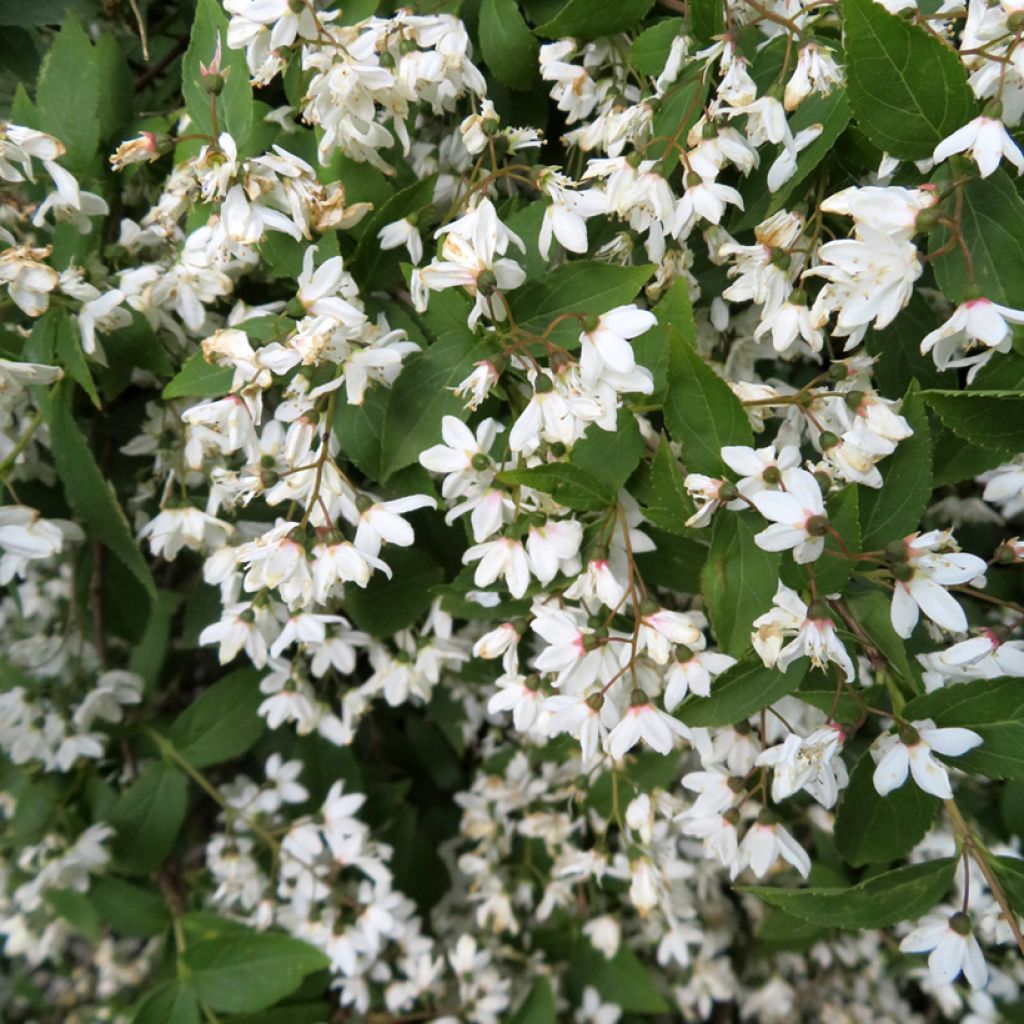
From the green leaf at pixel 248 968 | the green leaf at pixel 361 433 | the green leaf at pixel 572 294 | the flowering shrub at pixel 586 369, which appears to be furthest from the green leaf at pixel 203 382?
the green leaf at pixel 248 968

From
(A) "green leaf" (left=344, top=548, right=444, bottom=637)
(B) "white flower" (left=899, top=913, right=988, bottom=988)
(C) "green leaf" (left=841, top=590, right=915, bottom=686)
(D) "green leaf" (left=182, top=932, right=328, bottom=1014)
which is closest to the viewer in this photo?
(C) "green leaf" (left=841, top=590, right=915, bottom=686)

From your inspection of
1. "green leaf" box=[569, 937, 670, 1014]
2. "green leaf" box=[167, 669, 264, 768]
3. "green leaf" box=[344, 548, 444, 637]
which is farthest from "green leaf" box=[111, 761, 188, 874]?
"green leaf" box=[569, 937, 670, 1014]

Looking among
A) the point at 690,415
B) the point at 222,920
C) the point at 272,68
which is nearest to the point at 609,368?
the point at 690,415

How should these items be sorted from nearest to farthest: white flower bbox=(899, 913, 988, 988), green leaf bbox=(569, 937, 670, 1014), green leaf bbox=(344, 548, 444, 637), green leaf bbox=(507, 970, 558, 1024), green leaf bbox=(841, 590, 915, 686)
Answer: green leaf bbox=(841, 590, 915, 686) → white flower bbox=(899, 913, 988, 988) → green leaf bbox=(344, 548, 444, 637) → green leaf bbox=(507, 970, 558, 1024) → green leaf bbox=(569, 937, 670, 1014)

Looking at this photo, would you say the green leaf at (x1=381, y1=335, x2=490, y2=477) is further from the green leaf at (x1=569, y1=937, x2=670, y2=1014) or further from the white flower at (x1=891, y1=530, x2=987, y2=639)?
the green leaf at (x1=569, y1=937, x2=670, y2=1014)

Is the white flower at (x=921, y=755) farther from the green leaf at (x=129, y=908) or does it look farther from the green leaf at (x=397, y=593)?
the green leaf at (x=129, y=908)
